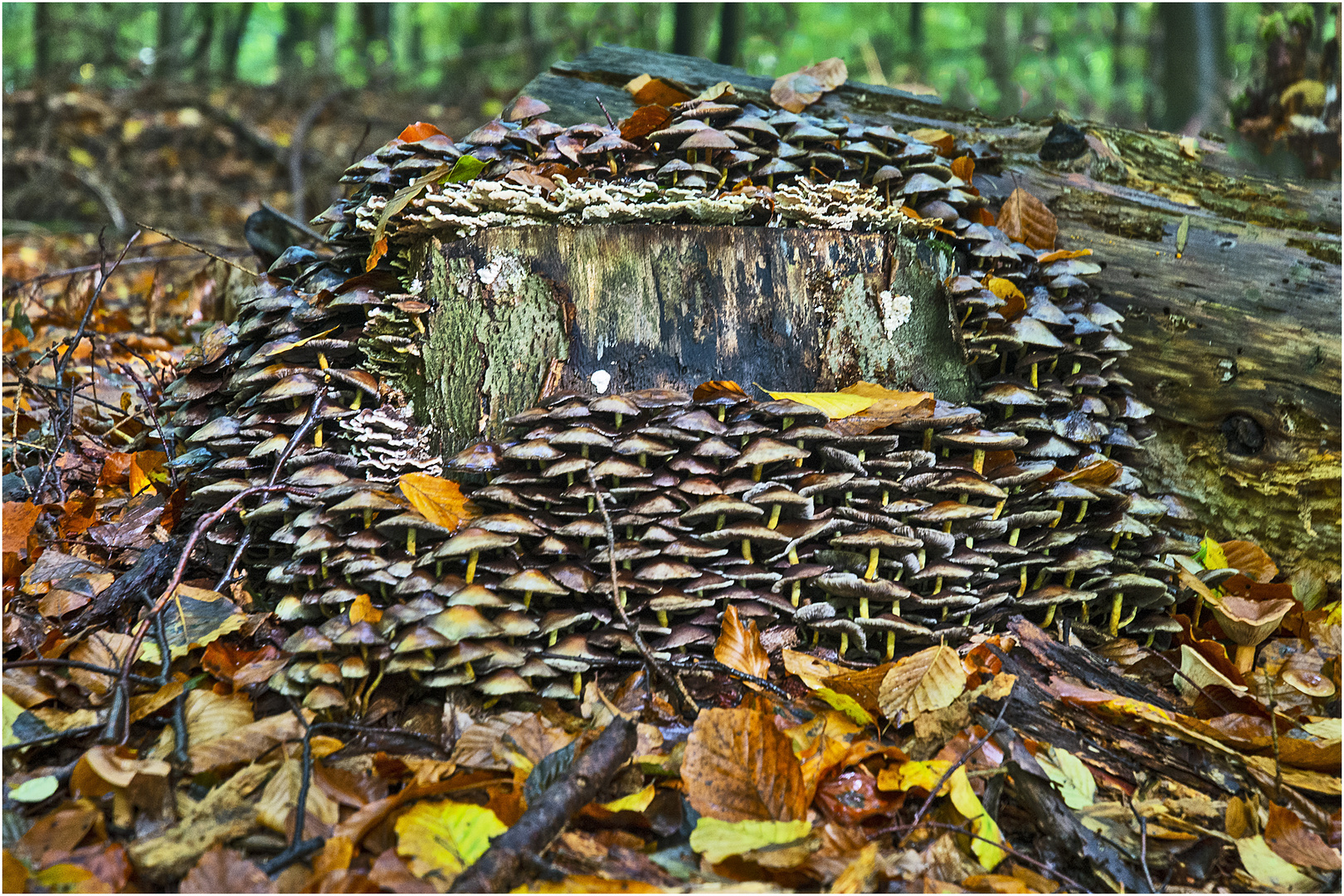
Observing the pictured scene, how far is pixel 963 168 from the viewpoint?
16.2 ft

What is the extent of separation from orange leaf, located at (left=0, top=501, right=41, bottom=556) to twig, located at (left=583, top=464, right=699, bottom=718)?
2.88 metres

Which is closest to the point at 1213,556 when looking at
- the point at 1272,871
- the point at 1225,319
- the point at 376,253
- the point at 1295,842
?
the point at 1225,319

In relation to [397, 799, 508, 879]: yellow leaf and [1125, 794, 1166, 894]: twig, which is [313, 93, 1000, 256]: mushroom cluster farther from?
[1125, 794, 1166, 894]: twig

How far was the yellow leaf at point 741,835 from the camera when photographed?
7.48ft

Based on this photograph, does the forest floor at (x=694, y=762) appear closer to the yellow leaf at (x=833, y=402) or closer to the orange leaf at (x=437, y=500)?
the orange leaf at (x=437, y=500)

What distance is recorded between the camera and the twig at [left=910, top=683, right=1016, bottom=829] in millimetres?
2503

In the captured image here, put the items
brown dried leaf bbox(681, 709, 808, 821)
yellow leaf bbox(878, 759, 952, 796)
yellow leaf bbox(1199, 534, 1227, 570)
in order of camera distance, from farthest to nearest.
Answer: yellow leaf bbox(1199, 534, 1227, 570), yellow leaf bbox(878, 759, 952, 796), brown dried leaf bbox(681, 709, 808, 821)

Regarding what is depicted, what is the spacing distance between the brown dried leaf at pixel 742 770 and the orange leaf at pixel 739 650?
53 centimetres

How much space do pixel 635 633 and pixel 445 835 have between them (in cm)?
98

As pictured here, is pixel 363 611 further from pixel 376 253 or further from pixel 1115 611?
pixel 1115 611

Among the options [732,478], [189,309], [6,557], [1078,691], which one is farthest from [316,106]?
[1078,691]

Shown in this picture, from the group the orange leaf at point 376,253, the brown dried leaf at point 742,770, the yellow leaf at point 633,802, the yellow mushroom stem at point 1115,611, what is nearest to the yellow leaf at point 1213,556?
the yellow mushroom stem at point 1115,611

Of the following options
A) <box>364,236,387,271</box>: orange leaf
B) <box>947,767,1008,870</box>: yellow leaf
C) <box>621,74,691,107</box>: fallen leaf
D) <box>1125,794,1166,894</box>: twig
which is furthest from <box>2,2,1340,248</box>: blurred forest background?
<box>947,767,1008,870</box>: yellow leaf

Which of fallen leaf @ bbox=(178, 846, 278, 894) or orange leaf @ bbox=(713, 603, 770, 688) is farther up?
orange leaf @ bbox=(713, 603, 770, 688)
